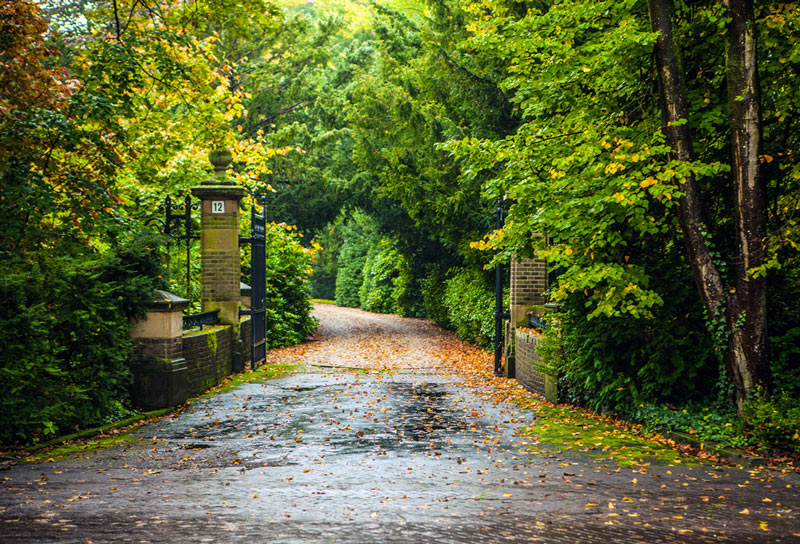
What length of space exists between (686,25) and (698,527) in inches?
247

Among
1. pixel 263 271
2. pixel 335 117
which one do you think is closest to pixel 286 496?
pixel 263 271

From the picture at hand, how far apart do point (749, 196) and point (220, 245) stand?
29.9 ft

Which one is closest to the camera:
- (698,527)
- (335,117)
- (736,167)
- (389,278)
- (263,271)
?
(698,527)

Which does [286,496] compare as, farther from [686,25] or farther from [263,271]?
[263,271]

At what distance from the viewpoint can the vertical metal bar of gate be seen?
14562mm

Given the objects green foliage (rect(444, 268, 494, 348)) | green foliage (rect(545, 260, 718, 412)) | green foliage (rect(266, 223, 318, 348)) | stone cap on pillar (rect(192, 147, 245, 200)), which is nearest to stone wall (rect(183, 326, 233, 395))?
stone cap on pillar (rect(192, 147, 245, 200))

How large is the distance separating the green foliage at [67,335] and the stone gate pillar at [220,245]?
12.5ft

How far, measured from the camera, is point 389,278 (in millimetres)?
35875

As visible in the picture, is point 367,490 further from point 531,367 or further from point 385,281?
point 385,281

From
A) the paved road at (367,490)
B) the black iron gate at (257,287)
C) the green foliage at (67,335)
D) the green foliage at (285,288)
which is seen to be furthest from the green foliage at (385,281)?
the paved road at (367,490)

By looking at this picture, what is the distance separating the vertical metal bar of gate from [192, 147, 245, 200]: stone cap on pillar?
27.9 inches

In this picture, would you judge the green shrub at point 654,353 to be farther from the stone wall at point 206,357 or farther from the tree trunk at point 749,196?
the stone wall at point 206,357

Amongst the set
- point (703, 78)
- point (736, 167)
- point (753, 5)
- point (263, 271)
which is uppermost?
point (753, 5)

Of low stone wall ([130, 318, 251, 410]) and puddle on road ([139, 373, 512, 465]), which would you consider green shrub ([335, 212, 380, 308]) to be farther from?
low stone wall ([130, 318, 251, 410])
